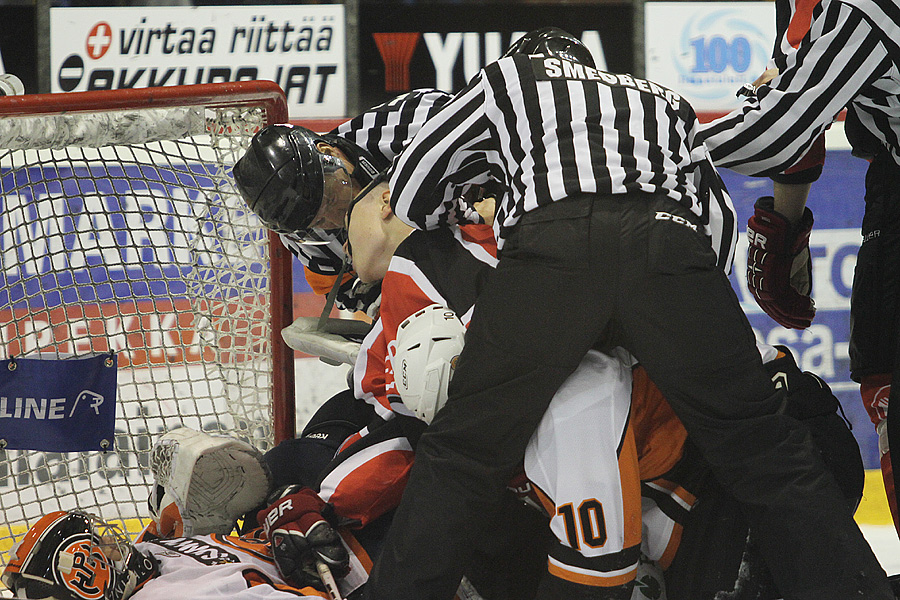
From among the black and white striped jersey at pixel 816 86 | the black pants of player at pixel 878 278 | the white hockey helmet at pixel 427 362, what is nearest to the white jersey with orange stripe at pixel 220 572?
the white hockey helmet at pixel 427 362

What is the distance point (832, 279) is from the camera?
3.48m

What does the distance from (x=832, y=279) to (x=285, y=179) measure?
2476mm

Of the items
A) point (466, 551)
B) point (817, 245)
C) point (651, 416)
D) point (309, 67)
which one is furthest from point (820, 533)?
point (309, 67)

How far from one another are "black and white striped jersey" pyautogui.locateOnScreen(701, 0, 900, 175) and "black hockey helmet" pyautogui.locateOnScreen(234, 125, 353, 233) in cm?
83

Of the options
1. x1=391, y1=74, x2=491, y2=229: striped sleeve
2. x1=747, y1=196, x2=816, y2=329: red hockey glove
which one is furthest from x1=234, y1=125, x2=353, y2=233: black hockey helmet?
x1=747, y1=196, x2=816, y2=329: red hockey glove

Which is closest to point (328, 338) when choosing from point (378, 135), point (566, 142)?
point (378, 135)

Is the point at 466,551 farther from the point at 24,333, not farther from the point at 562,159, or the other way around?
the point at 24,333

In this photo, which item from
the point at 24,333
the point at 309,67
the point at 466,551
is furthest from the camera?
the point at 309,67

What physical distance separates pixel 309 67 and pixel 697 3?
5.90 ft

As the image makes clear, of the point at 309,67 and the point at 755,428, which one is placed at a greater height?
the point at 309,67

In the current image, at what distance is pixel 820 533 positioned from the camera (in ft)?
4.31

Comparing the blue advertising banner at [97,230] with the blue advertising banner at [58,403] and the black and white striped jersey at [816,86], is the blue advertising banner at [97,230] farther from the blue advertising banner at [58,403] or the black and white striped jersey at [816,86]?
the black and white striped jersey at [816,86]

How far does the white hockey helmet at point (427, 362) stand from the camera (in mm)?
1436

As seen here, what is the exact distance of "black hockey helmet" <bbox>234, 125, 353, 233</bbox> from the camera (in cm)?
186
